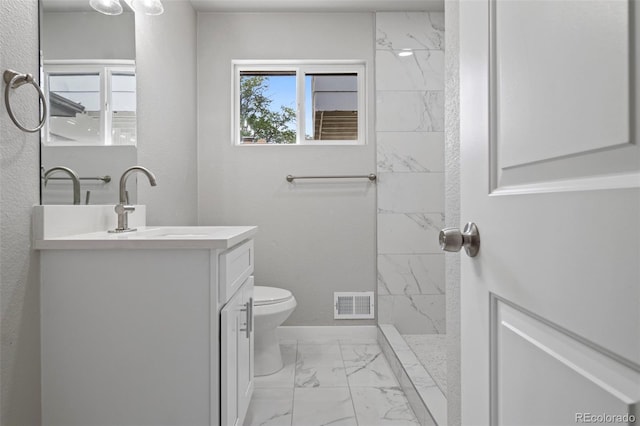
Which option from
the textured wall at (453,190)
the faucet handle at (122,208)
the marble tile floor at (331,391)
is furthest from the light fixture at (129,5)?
the marble tile floor at (331,391)

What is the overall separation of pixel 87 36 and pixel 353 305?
7.26ft

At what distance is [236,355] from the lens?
1.42 metres

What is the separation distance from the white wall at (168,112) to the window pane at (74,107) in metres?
0.35

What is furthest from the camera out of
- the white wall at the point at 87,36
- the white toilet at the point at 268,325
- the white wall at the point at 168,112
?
the white toilet at the point at 268,325

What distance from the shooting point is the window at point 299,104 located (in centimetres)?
295

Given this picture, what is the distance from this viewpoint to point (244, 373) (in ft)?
5.19

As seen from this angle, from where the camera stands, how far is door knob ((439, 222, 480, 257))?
63 cm

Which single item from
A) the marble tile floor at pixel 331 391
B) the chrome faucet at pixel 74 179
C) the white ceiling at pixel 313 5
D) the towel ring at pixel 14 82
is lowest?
the marble tile floor at pixel 331 391

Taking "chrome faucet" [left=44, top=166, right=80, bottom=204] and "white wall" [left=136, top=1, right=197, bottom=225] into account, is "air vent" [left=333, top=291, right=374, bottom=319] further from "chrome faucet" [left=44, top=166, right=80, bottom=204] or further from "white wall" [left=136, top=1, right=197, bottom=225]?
"chrome faucet" [left=44, top=166, right=80, bottom=204]

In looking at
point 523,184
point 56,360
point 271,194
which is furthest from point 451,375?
point 271,194

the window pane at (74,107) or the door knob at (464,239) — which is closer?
A: the door knob at (464,239)

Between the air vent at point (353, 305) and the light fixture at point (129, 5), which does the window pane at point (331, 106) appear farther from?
the light fixture at point (129, 5)

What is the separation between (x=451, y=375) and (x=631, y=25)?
3.16 ft

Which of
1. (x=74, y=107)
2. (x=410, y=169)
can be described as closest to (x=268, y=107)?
(x=410, y=169)
